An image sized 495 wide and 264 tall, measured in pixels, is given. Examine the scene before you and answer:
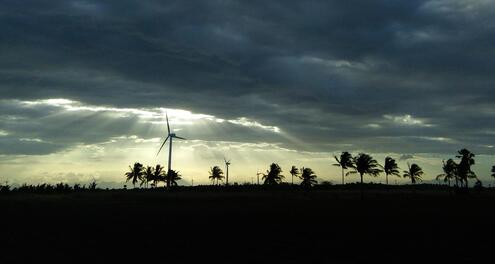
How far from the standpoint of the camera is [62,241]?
31.2m

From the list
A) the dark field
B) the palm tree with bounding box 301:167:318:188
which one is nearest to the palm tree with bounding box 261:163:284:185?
the palm tree with bounding box 301:167:318:188

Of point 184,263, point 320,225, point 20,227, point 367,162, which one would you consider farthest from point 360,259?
point 367,162

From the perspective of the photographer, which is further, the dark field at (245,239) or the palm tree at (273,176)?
the palm tree at (273,176)

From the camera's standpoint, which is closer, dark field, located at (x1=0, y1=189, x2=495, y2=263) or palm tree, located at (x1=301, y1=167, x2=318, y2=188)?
dark field, located at (x1=0, y1=189, x2=495, y2=263)

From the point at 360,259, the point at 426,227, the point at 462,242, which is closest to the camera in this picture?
the point at 360,259

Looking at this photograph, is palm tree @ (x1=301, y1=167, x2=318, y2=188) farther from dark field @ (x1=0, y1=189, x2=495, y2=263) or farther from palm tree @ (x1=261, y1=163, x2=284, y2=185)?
dark field @ (x1=0, y1=189, x2=495, y2=263)

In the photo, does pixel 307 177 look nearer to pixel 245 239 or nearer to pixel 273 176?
pixel 273 176

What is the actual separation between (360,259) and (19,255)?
1908 cm

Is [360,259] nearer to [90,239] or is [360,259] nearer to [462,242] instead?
[462,242]

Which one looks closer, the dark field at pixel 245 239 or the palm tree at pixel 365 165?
the dark field at pixel 245 239

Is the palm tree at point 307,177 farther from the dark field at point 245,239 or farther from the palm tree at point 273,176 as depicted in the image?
the dark field at point 245,239

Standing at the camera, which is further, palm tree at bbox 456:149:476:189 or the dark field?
palm tree at bbox 456:149:476:189

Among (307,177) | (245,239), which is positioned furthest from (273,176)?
(245,239)

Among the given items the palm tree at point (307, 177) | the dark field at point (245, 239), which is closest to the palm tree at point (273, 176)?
the palm tree at point (307, 177)
